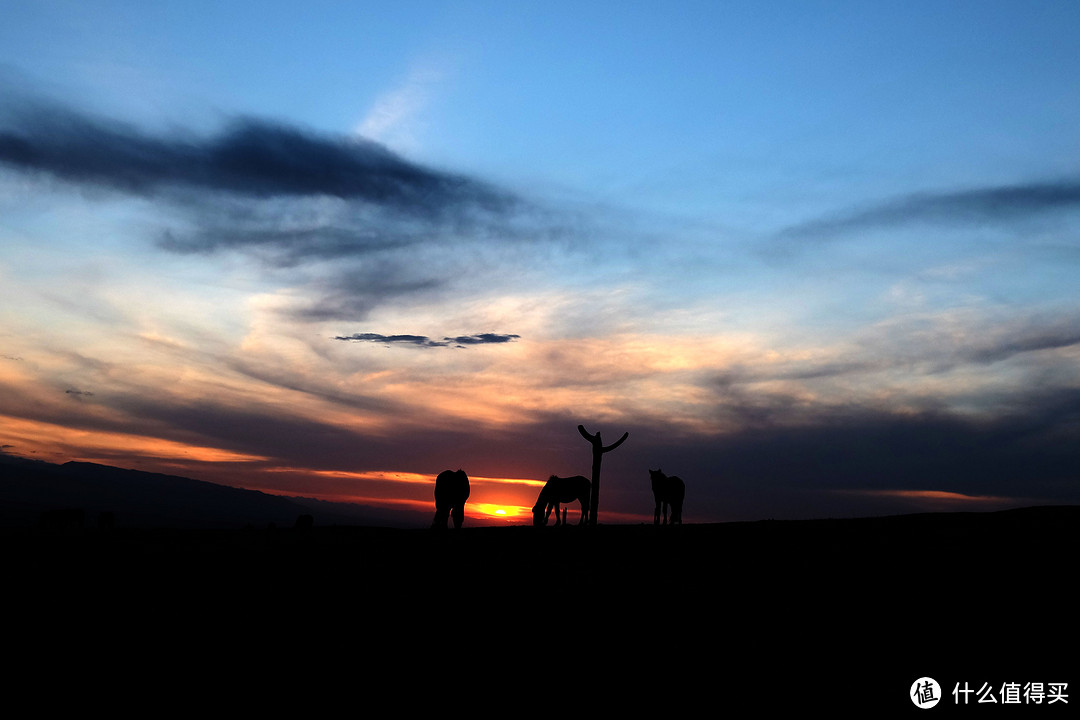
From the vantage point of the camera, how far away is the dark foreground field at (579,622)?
1147cm

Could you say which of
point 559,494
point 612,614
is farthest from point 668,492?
point 612,614

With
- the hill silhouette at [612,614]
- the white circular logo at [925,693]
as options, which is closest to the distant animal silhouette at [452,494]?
the hill silhouette at [612,614]

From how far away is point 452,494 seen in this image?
3472cm

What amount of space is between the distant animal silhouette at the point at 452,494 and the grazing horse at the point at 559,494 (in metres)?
5.63

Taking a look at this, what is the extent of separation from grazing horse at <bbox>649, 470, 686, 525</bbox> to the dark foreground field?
14246mm

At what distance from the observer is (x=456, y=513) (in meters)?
34.9

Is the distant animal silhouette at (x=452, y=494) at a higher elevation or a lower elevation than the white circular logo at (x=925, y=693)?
higher

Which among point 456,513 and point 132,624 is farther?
point 456,513

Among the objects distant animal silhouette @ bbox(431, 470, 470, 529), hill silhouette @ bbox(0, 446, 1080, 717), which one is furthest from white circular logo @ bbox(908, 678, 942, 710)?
distant animal silhouette @ bbox(431, 470, 470, 529)

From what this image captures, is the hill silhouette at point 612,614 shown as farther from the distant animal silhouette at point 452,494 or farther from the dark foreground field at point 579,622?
the distant animal silhouette at point 452,494

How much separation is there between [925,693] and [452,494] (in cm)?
2540

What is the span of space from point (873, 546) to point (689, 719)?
39.0 feet

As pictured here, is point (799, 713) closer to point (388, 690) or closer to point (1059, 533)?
point (388, 690)

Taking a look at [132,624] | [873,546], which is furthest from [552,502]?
[132,624]
